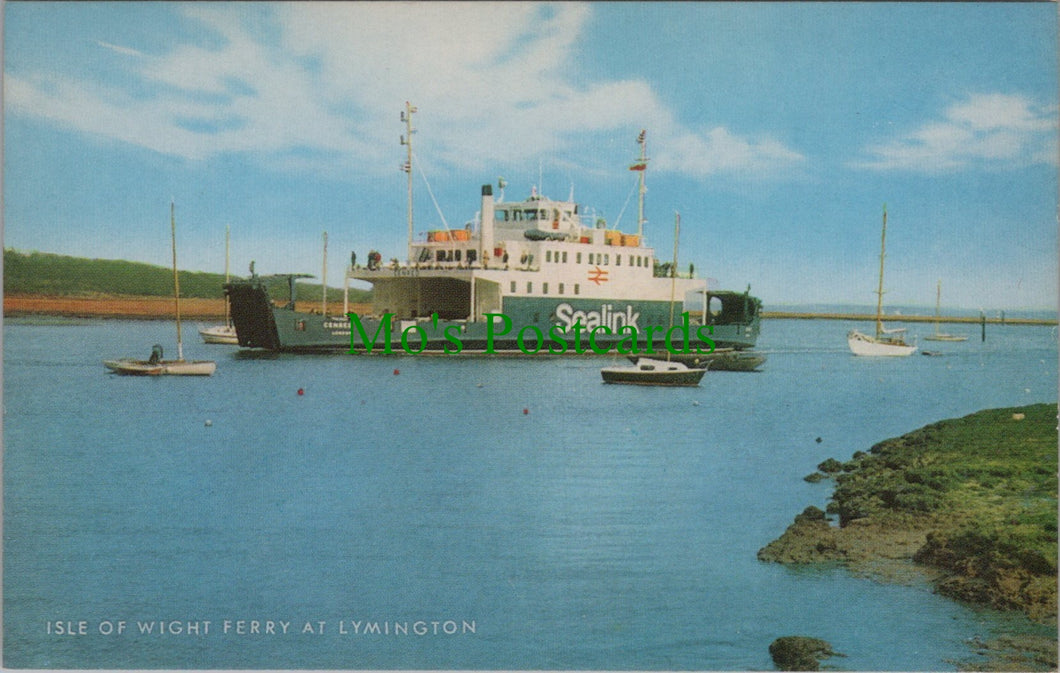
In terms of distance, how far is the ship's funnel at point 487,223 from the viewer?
22844mm

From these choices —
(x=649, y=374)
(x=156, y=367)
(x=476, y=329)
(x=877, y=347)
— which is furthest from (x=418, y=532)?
(x=877, y=347)

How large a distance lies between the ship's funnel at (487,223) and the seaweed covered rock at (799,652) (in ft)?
53.5

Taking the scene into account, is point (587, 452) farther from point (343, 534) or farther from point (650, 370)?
point (650, 370)

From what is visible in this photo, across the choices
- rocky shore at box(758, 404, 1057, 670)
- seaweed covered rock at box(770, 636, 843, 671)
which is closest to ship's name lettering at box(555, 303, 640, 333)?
rocky shore at box(758, 404, 1057, 670)

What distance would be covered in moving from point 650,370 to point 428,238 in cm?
732

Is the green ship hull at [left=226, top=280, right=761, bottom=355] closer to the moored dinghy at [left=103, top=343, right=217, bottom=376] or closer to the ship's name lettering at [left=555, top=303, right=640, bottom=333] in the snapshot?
the ship's name lettering at [left=555, top=303, right=640, bottom=333]

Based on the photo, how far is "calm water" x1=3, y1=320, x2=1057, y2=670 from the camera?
760cm

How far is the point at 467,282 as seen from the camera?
2328 cm

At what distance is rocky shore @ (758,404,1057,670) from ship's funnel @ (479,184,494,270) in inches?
468

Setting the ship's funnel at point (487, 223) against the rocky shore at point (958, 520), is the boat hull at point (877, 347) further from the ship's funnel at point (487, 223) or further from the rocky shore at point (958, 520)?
the rocky shore at point (958, 520)

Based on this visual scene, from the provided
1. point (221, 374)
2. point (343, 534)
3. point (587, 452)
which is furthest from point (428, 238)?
point (343, 534)
